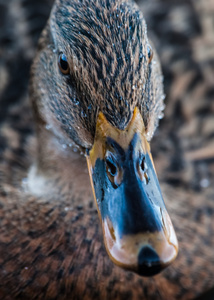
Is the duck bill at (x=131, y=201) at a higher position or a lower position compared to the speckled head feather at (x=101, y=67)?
lower

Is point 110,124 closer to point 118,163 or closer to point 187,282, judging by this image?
point 118,163

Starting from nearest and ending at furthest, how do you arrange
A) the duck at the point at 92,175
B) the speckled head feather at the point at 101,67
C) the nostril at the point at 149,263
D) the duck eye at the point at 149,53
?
the nostril at the point at 149,263 < the duck at the point at 92,175 < the speckled head feather at the point at 101,67 < the duck eye at the point at 149,53

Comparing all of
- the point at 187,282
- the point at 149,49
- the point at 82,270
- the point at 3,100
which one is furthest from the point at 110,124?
the point at 3,100

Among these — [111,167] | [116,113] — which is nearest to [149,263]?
[111,167]

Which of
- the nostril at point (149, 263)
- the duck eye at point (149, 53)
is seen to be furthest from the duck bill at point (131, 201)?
the duck eye at point (149, 53)

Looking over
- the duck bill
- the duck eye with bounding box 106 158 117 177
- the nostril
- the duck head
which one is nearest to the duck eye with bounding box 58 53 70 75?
the duck head

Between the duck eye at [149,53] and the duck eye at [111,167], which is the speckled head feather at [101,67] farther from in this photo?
the duck eye at [111,167]

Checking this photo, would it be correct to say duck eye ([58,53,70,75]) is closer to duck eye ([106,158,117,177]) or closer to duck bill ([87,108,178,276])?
duck bill ([87,108,178,276])
